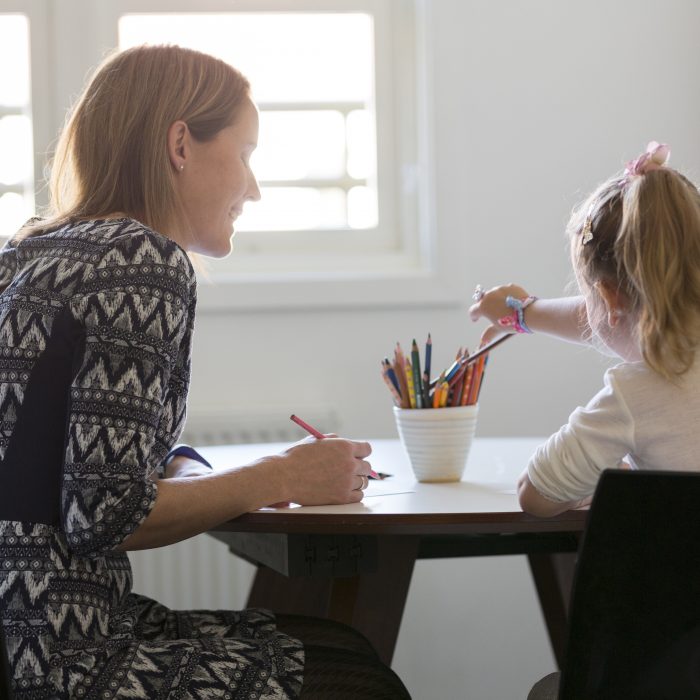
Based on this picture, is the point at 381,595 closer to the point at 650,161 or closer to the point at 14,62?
the point at 650,161

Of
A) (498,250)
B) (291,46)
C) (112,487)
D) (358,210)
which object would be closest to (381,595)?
(112,487)

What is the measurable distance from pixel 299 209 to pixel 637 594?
209 cm

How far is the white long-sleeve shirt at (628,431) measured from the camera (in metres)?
1.09

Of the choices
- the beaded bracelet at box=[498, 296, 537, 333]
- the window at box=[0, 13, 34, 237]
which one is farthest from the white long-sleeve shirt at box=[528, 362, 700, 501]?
the window at box=[0, 13, 34, 237]

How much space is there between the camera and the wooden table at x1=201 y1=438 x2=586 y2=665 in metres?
1.21

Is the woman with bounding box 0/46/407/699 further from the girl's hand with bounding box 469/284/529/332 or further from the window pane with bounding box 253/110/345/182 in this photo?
the window pane with bounding box 253/110/345/182

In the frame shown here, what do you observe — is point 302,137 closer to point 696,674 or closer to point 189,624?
point 189,624

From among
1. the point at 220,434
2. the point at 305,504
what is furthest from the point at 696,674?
the point at 220,434

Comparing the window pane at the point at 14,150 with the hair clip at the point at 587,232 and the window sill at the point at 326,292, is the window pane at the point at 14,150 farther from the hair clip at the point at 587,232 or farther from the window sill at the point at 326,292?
the hair clip at the point at 587,232

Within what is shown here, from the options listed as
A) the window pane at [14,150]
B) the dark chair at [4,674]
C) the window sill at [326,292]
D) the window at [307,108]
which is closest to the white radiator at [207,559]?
the window sill at [326,292]

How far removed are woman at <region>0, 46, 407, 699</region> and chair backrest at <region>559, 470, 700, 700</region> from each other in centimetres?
32

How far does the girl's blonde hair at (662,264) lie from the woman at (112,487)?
1.39 feet

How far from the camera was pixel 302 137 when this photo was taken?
2871mm

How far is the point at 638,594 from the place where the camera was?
3.02 feet
